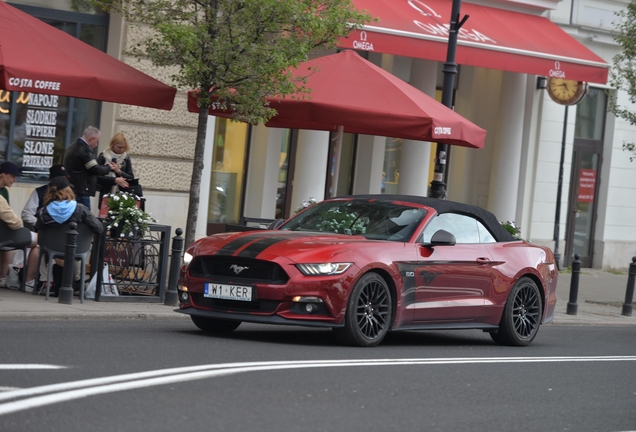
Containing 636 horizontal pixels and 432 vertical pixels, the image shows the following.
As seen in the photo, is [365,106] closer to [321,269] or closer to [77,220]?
[77,220]

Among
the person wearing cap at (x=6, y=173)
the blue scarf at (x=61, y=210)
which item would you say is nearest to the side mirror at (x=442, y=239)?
the blue scarf at (x=61, y=210)

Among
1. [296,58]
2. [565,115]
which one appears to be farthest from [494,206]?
[296,58]

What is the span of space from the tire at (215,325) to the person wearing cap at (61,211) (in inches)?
85.7

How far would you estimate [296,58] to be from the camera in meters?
13.5

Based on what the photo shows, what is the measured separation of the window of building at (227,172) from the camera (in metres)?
21.6

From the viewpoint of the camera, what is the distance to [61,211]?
12234 millimetres

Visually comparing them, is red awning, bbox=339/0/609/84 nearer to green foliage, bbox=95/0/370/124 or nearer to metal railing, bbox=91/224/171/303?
green foliage, bbox=95/0/370/124

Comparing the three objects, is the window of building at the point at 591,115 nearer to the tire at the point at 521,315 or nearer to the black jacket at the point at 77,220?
the tire at the point at 521,315

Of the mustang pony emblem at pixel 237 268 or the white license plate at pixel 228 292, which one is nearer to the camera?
the white license plate at pixel 228 292

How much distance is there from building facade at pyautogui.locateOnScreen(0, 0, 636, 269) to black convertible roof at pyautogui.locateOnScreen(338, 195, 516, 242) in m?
6.32

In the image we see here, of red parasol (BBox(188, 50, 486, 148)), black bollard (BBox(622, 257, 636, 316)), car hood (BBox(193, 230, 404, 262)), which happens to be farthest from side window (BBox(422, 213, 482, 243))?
black bollard (BBox(622, 257, 636, 316))

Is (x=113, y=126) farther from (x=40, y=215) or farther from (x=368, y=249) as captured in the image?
(x=368, y=249)

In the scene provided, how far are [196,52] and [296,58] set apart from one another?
1.17m

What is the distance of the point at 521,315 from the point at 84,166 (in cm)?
541
